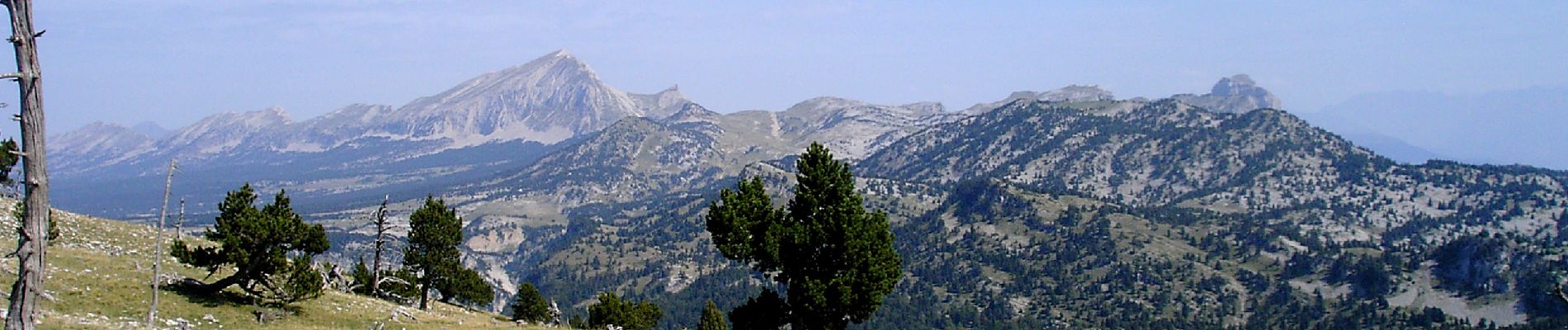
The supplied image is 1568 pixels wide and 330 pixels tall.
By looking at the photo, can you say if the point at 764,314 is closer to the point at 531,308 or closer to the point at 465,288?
the point at 465,288

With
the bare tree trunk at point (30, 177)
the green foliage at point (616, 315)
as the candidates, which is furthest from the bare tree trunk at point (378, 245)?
the bare tree trunk at point (30, 177)

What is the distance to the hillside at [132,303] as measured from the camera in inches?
1559

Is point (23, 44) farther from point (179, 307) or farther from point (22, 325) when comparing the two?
point (179, 307)

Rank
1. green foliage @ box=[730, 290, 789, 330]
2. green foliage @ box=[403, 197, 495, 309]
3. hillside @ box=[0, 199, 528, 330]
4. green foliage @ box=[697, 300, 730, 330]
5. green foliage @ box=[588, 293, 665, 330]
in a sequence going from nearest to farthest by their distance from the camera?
hillside @ box=[0, 199, 528, 330] < green foliage @ box=[730, 290, 789, 330] < green foliage @ box=[697, 300, 730, 330] < green foliage @ box=[403, 197, 495, 309] < green foliage @ box=[588, 293, 665, 330]

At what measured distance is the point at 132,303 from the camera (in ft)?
140

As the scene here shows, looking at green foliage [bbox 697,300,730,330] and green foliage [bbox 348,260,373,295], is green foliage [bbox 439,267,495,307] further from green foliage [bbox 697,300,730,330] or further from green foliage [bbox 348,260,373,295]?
green foliage [bbox 697,300,730,330]

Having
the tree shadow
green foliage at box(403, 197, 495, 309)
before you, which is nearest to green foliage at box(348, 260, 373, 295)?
green foliage at box(403, 197, 495, 309)

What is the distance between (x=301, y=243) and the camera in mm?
45594

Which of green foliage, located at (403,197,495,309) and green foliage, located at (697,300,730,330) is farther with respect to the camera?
green foliage, located at (403,197,495,309)

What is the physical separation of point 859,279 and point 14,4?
34.6 m

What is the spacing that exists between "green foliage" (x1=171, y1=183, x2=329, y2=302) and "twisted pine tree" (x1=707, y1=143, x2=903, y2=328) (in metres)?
22.3

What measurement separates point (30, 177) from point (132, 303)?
1480 inches

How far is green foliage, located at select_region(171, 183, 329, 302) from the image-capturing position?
140ft

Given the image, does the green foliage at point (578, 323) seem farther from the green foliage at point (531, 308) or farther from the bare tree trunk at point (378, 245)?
the bare tree trunk at point (378, 245)
